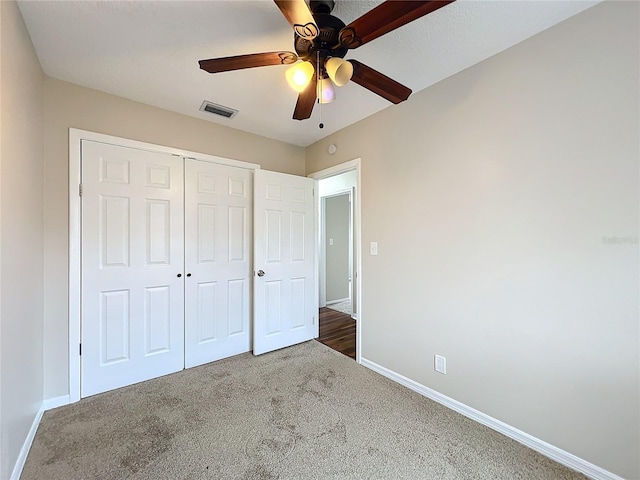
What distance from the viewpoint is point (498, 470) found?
142 centimetres

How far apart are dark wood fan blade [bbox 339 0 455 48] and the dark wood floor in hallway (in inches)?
105

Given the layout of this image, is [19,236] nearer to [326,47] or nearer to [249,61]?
[249,61]

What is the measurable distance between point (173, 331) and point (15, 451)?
1.15 meters

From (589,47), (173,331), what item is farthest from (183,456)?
(589,47)

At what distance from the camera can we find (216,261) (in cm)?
272

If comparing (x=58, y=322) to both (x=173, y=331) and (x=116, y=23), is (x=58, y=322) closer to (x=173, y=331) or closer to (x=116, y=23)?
(x=173, y=331)

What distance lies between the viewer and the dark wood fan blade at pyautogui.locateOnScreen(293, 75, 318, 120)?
1.50m

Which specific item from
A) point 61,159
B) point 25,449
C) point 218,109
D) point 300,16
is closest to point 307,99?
point 300,16

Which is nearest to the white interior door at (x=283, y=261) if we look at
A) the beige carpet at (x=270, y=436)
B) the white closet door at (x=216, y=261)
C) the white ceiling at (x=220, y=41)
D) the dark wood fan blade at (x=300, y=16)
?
the white closet door at (x=216, y=261)

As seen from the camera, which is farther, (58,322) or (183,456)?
(58,322)

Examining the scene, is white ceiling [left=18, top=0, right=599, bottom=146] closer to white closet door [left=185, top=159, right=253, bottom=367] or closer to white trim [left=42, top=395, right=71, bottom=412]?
white closet door [left=185, top=159, right=253, bottom=367]

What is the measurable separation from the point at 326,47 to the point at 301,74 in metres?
0.17

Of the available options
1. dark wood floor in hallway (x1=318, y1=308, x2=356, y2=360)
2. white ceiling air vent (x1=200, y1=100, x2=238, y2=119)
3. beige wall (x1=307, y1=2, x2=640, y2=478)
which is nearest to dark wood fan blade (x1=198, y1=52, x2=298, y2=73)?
white ceiling air vent (x1=200, y1=100, x2=238, y2=119)

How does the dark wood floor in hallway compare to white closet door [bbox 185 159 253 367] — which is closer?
white closet door [bbox 185 159 253 367]
